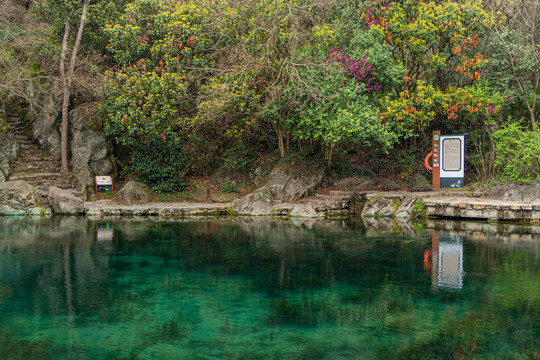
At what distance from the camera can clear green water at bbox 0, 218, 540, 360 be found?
17.5ft

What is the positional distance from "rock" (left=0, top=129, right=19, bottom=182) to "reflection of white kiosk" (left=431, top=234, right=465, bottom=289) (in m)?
16.7

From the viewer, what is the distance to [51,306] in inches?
265

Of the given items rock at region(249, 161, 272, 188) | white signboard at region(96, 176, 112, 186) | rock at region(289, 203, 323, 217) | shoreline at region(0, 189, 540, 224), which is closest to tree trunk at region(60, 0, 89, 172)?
white signboard at region(96, 176, 112, 186)

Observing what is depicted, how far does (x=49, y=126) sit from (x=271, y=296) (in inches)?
708

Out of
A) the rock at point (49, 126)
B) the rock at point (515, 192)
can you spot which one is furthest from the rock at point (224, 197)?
the rock at point (515, 192)

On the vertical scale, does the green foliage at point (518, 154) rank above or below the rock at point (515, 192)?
above

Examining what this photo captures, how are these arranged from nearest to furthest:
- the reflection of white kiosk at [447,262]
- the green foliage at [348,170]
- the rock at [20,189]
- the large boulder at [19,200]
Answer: the reflection of white kiosk at [447,262] < the large boulder at [19,200] < the rock at [20,189] < the green foliage at [348,170]

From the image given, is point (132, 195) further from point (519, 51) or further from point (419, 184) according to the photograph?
point (519, 51)

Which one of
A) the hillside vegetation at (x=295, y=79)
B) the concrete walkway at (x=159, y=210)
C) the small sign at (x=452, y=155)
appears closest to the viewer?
the hillside vegetation at (x=295, y=79)

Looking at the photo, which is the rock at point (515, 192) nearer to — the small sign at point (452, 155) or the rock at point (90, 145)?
the small sign at point (452, 155)

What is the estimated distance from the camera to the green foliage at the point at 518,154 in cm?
1630

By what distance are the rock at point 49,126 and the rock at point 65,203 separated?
4.34 m

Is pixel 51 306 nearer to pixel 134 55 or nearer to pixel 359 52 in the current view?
pixel 359 52

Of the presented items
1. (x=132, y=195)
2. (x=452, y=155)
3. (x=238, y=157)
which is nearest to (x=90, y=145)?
(x=132, y=195)
